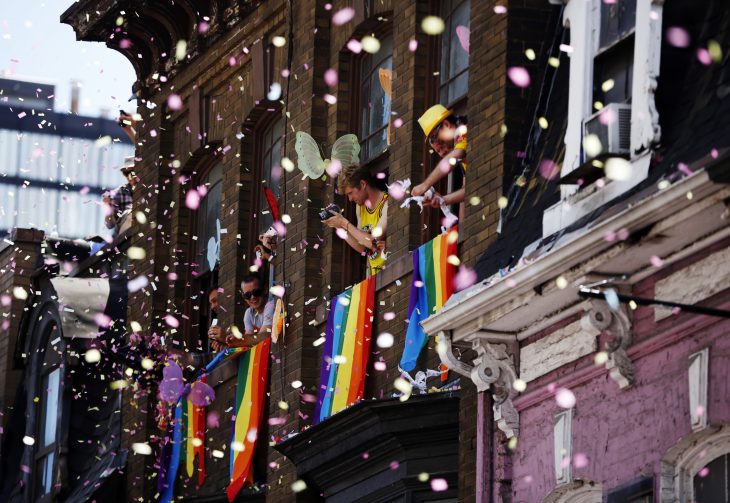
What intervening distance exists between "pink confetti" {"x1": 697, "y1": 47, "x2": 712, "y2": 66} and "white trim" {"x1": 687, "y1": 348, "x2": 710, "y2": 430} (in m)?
1.94

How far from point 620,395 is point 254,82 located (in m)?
9.28

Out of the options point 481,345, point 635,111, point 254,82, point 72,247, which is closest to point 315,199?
point 254,82

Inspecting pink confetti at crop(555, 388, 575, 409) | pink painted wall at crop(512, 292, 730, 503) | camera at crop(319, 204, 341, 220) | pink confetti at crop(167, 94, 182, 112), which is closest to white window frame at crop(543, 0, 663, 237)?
pink painted wall at crop(512, 292, 730, 503)

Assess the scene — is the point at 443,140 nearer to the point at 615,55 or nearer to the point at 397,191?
the point at 397,191

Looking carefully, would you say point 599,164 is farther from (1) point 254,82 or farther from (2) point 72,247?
(2) point 72,247

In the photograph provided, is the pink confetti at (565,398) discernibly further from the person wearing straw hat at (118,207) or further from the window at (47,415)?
the person wearing straw hat at (118,207)

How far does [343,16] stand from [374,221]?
7.85ft

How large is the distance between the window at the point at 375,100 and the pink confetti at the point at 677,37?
5416 mm

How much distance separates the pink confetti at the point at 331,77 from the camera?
19.9 meters

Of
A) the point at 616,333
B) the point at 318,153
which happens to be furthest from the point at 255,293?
the point at 616,333

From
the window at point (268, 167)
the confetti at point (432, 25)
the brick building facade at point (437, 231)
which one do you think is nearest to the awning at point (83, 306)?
the brick building facade at point (437, 231)

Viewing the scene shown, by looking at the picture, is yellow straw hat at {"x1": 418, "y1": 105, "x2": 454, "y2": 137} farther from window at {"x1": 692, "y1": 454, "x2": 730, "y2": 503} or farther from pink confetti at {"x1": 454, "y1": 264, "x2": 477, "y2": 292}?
window at {"x1": 692, "y1": 454, "x2": 730, "y2": 503}

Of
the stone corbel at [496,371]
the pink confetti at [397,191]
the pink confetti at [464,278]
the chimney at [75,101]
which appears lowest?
the stone corbel at [496,371]

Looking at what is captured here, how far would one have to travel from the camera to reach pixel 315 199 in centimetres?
1981
